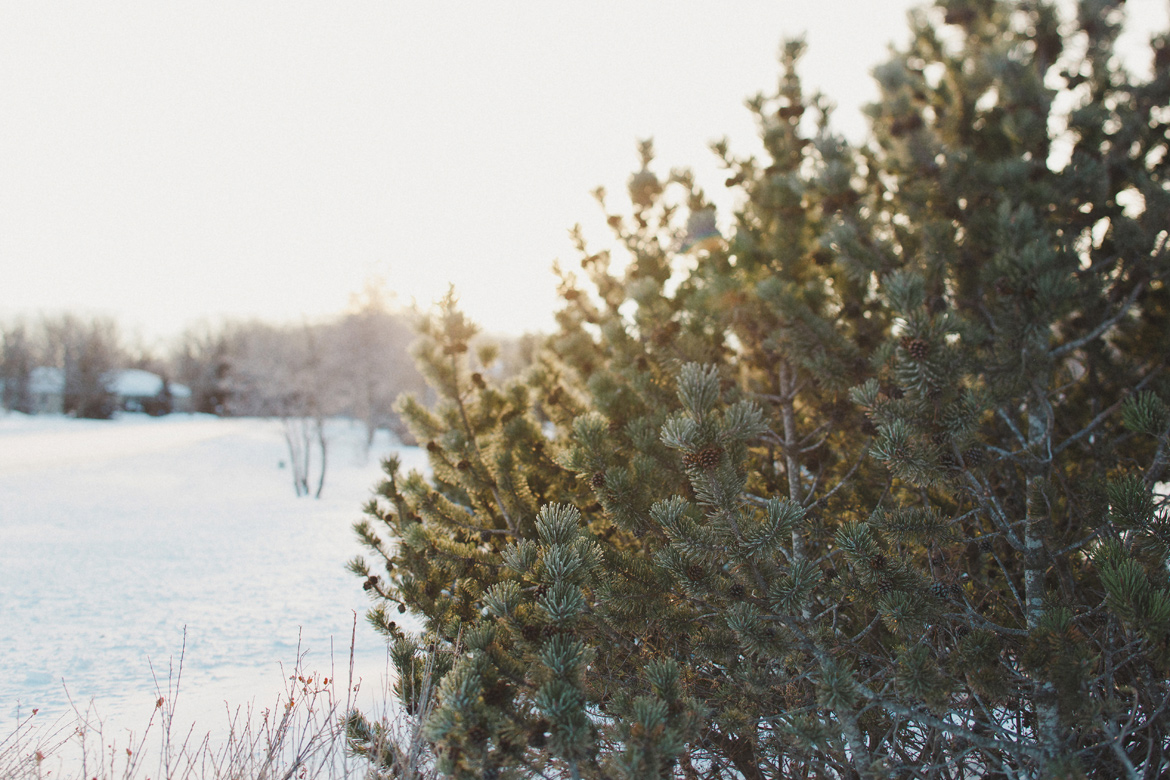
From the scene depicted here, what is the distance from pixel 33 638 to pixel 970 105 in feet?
30.9

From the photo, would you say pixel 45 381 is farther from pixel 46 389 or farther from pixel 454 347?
pixel 454 347

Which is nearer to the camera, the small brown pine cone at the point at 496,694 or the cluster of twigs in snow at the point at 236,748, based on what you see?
the small brown pine cone at the point at 496,694

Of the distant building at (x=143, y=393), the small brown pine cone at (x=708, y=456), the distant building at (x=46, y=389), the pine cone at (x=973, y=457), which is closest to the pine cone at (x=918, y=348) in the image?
the pine cone at (x=973, y=457)

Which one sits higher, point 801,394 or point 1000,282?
point 1000,282

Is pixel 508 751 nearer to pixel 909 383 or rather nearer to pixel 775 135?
pixel 909 383

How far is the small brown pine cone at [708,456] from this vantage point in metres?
1.66

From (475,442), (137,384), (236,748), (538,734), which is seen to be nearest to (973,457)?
(538,734)

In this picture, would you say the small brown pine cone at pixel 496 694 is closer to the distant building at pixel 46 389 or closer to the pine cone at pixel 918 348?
the pine cone at pixel 918 348

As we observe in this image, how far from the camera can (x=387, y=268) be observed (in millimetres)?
26844

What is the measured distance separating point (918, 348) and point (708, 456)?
0.80 meters

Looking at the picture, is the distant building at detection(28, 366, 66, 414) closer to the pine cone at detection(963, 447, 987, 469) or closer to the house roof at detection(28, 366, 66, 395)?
the house roof at detection(28, 366, 66, 395)

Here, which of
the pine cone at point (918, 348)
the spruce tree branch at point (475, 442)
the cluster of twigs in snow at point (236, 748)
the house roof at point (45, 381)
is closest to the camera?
the pine cone at point (918, 348)

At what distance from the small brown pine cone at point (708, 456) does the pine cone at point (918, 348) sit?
2.45 ft

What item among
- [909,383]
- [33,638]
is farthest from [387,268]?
[909,383]
